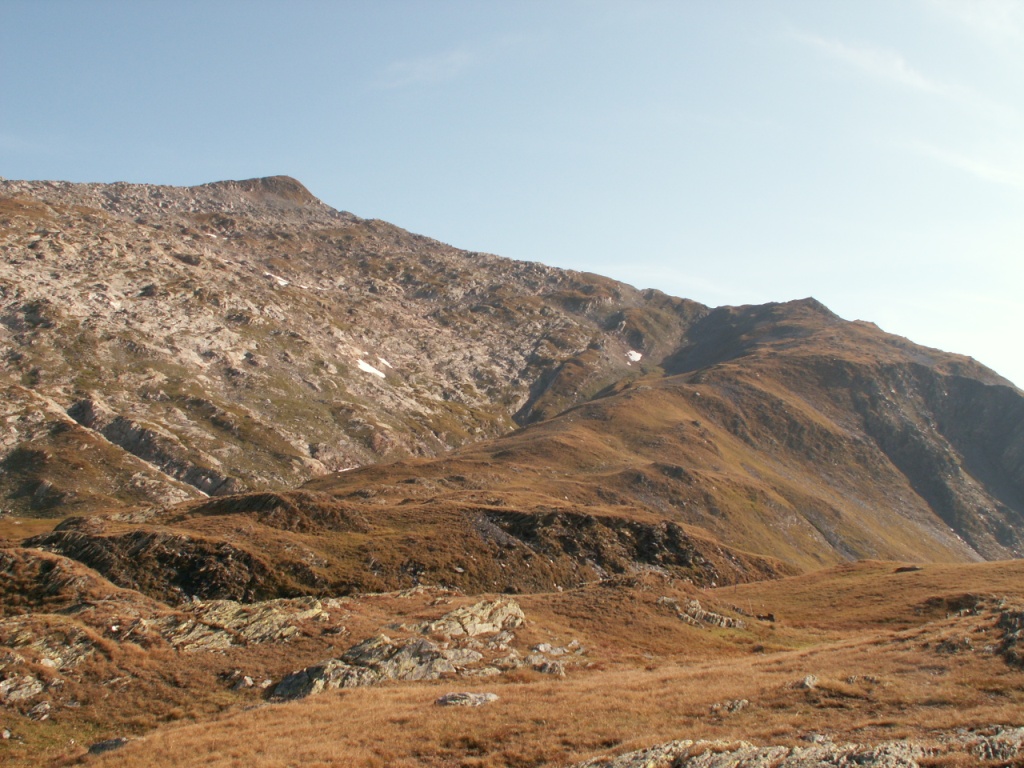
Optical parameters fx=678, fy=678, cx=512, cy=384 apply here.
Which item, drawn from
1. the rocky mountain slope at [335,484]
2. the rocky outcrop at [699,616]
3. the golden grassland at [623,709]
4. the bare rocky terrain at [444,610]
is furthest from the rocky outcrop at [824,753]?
the rocky mountain slope at [335,484]

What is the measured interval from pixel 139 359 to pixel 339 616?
15190 cm

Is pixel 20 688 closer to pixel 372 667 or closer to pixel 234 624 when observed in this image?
pixel 234 624

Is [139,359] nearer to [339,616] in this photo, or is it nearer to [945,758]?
[339,616]

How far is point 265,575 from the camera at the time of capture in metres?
58.6

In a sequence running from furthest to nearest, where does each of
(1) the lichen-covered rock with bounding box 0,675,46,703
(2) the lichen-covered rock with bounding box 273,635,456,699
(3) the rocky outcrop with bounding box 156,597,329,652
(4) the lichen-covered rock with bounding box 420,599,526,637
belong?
1. (4) the lichen-covered rock with bounding box 420,599,526,637
2. (3) the rocky outcrop with bounding box 156,597,329,652
3. (2) the lichen-covered rock with bounding box 273,635,456,699
4. (1) the lichen-covered rock with bounding box 0,675,46,703

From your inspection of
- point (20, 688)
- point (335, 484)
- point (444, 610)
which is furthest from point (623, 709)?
point (335, 484)

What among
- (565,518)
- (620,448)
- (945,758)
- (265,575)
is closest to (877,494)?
(620,448)

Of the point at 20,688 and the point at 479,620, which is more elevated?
the point at 479,620

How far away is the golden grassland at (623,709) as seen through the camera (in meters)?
23.0

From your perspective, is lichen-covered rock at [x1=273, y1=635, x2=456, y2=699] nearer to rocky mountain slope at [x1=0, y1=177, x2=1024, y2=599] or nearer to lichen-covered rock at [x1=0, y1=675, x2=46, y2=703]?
lichen-covered rock at [x1=0, y1=675, x2=46, y2=703]

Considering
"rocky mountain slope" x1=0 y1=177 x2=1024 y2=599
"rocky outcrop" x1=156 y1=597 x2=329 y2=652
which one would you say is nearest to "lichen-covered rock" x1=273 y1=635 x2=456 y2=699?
"rocky outcrop" x1=156 y1=597 x2=329 y2=652

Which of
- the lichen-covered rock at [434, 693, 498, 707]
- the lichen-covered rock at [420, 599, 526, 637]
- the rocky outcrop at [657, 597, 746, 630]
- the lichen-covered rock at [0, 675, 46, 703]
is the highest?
the lichen-covered rock at [434, 693, 498, 707]

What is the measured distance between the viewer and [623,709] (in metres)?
27.1

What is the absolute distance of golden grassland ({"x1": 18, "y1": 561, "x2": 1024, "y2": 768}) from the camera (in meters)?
23.0
